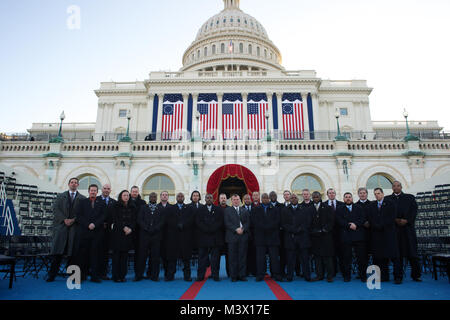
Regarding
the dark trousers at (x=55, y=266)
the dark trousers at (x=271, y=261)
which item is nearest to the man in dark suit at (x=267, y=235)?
the dark trousers at (x=271, y=261)

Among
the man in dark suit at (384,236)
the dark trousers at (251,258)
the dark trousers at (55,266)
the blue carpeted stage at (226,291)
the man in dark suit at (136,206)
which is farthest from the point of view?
the dark trousers at (251,258)

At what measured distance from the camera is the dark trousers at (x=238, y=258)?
27.0 feet

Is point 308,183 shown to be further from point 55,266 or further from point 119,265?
point 55,266

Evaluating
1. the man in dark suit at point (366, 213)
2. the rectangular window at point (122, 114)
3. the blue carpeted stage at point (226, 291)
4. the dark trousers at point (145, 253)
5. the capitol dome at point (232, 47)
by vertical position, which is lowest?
the blue carpeted stage at point (226, 291)

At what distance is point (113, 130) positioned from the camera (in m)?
42.8

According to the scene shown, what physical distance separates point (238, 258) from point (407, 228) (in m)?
4.84

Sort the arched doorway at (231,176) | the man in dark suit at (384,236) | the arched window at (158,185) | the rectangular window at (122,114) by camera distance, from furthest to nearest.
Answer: the rectangular window at (122,114) < the arched window at (158,185) < the arched doorway at (231,176) < the man in dark suit at (384,236)

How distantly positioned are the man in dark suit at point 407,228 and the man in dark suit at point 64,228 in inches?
349

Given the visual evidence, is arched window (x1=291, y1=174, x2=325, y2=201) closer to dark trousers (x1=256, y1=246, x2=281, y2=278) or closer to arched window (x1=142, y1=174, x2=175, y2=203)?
arched window (x1=142, y1=174, x2=175, y2=203)

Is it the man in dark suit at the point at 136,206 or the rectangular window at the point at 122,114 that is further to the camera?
the rectangular window at the point at 122,114

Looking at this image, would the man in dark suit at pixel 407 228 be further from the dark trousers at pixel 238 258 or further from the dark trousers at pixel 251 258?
the dark trousers at pixel 238 258

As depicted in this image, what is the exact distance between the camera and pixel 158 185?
18422mm
